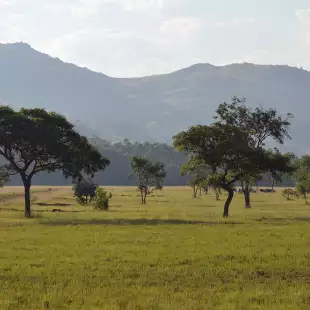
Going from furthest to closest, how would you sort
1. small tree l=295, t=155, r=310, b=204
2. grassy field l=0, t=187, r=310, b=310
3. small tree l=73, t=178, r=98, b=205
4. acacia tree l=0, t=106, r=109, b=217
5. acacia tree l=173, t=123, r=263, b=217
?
1. small tree l=295, t=155, r=310, b=204
2. small tree l=73, t=178, r=98, b=205
3. acacia tree l=173, t=123, r=263, b=217
4. acacia tree l=0, t=106, r=109, b=217
5. grassy field l=0, t=187, r=310, b=310

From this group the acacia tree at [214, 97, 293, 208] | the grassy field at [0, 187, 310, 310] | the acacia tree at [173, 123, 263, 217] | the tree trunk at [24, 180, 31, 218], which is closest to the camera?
the grassy field at [0, 187, 310, 310]

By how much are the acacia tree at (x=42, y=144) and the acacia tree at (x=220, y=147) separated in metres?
11.3

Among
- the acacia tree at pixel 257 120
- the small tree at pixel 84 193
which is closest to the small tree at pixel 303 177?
the acacia tree at pixel 257 120

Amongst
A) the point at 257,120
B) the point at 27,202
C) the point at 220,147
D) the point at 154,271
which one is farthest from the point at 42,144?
the point at 257,120

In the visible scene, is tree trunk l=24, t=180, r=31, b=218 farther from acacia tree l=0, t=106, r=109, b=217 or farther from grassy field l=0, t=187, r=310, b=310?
grassy field l=0, t=187, r=310, b=310

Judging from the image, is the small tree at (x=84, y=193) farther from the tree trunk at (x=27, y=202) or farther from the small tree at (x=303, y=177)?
the small tree at (x=303, y=177)

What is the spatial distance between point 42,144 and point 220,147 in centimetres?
2048

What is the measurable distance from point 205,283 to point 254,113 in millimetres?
65099

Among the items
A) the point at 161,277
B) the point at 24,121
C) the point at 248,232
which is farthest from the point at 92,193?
the point at 161,277

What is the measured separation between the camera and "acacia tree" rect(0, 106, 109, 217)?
2195 inches

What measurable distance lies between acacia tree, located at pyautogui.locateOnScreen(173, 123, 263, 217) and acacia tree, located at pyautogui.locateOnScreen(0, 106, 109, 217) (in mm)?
11319

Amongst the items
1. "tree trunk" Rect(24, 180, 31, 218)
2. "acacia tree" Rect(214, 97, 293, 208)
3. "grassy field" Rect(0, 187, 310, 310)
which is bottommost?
"grassy field" Rect(0, 187, 310, 310)

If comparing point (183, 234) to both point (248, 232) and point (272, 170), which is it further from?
point (272, 170)

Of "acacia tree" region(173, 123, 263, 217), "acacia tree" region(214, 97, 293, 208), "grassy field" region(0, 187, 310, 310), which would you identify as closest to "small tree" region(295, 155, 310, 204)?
"acacia tree" region(214, 97, 293, 208)
